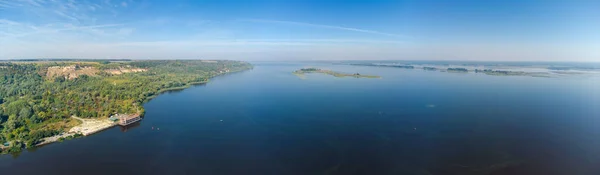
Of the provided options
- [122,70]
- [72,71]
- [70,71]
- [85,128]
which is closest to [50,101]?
[85,128]

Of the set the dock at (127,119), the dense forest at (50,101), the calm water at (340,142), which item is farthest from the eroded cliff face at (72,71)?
the dock at (127,119)

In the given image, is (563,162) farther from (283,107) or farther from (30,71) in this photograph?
(30,71)

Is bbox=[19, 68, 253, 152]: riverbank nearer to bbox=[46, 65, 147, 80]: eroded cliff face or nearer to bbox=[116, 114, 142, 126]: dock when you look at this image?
bbox=[116, 114, 142, 126]: dock

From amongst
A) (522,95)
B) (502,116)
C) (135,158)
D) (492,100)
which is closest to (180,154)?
(135,158)

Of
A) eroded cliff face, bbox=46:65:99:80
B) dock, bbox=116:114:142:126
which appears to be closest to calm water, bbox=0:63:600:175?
dock, bbox=116:114:142:126

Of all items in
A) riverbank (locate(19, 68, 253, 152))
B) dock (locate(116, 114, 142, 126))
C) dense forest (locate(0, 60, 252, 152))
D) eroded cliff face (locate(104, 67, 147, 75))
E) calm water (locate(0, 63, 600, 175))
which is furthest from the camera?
eroded cliff face (locate(104, 67, 147, 75))

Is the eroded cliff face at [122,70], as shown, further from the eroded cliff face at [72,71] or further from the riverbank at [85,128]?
the riverbank at [85,128]

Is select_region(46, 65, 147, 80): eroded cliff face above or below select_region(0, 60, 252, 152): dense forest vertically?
above

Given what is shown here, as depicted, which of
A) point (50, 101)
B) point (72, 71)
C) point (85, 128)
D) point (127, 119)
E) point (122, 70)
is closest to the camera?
point (85, 128)

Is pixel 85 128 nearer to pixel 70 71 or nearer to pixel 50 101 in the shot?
pixel 50 101
